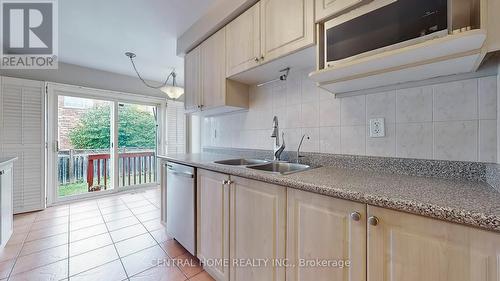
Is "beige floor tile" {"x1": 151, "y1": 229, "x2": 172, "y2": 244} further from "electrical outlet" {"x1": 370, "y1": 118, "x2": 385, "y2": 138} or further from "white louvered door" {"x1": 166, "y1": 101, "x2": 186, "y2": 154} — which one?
"white louvered door" {"x1": 166, "y1": 101, "x2": 186, "y2": 154}

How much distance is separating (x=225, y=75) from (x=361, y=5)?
1.14m

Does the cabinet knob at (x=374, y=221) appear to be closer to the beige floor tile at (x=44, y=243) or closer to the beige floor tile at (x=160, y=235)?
the beige floor tile at (x=160, y=235)

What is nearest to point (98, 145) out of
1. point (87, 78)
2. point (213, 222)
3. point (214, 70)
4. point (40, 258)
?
point (87, 78)

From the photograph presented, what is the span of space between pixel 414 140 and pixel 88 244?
281 cm

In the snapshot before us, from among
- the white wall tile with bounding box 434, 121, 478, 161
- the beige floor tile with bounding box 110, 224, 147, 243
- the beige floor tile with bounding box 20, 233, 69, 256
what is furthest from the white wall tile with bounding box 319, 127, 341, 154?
the beige floor tile with bounding box 20, 233, 69, 256

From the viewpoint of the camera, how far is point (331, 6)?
43.0 inches

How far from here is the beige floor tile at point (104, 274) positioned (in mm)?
1519

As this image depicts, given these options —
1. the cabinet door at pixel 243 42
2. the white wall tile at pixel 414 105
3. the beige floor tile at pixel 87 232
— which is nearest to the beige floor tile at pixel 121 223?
the beige floor tile at pixel 87 232

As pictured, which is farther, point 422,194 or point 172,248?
point 172,248

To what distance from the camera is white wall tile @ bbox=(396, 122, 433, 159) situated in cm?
107

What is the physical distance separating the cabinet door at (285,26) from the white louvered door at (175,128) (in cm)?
Answer: 347

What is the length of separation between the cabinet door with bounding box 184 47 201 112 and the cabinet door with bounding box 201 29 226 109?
0.09m

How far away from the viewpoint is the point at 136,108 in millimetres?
4133

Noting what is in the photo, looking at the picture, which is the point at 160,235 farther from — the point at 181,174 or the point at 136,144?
the point at 136,144
